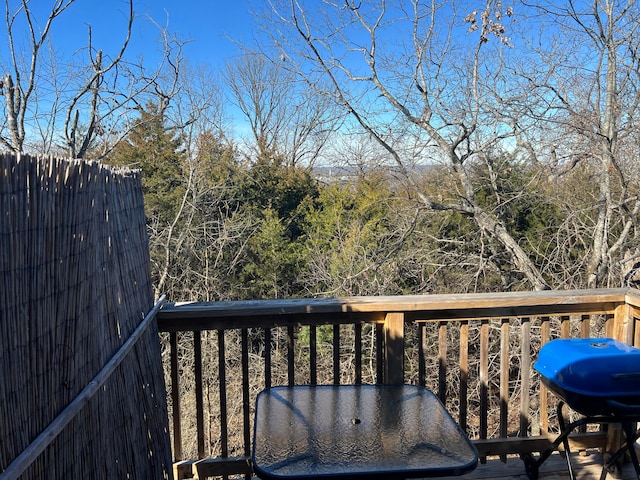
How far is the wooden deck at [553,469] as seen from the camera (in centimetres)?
226

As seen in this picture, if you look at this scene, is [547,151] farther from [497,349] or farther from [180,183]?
[180,183]

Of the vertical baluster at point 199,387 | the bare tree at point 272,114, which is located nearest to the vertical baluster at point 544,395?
the vertical baluster at point 199,387

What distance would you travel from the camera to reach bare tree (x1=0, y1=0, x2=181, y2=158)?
22.7 feet

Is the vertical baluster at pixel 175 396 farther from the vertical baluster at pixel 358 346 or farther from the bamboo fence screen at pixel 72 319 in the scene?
the vertical baluster at pixel 358 346

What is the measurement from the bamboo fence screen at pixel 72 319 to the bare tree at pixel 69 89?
641cm

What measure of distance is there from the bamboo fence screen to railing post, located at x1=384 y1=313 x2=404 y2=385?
3.39 feet

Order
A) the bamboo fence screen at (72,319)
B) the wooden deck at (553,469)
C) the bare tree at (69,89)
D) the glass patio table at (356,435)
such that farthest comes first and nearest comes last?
1. the bare tree at (69,89)
2. the wooden deck at (553,469)
3. the glass patio table at (356,435)
4. the bamboo fence screen at (72,319)

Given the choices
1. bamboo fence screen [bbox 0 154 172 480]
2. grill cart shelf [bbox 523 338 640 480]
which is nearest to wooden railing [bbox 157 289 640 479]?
bamboo fence screen [bbox 0 154 172 480]

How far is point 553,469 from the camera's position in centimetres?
230

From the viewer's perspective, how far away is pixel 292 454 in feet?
4.34

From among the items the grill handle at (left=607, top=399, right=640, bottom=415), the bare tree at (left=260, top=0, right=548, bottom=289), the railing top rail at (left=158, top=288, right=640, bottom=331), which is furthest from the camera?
the bare tree at (left=260, top=0, right=548, bottom=289)

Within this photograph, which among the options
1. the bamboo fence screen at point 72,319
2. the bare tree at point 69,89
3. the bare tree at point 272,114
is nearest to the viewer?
the bamboo fence screen at point 72,319

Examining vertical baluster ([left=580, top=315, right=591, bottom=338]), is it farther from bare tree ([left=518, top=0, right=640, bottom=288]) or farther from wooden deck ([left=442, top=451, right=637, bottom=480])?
bare tree ([left=518, top=0, right=640, bottom=288])

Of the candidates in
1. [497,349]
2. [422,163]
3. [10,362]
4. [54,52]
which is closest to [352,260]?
[422,163]
